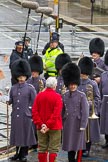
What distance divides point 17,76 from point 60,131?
145cm

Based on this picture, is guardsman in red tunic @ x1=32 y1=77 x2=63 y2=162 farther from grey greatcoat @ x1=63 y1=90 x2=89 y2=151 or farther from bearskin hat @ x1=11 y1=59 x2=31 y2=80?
bearskin hat @ x1=11 y1=59 x2=31 y2=80

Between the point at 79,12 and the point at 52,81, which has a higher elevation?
the point at 79,12

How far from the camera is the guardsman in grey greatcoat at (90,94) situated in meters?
11.9

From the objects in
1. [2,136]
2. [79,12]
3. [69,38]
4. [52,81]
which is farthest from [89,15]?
[52,81]

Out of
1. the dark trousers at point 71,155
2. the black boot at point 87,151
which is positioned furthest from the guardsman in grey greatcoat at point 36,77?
the dark trousers at point 71,155

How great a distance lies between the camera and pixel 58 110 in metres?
10.6

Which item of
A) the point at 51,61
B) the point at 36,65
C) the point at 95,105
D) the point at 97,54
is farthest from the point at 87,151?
the point at 51,61

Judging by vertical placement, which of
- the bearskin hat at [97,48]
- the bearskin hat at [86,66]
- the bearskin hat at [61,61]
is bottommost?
the bearskin hat at [86,66]

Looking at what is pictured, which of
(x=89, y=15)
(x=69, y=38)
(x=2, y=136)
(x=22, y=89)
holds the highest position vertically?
(x=89, y=15)

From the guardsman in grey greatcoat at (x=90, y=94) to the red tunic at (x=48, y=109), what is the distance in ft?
4.29

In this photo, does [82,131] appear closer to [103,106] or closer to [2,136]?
[103,106]

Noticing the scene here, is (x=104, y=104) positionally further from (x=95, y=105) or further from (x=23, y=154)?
(x=23, y=154)

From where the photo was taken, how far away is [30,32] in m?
24.6

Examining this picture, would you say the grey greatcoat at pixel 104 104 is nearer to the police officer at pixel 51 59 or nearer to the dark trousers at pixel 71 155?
the dark trousers at pixel 71 155
